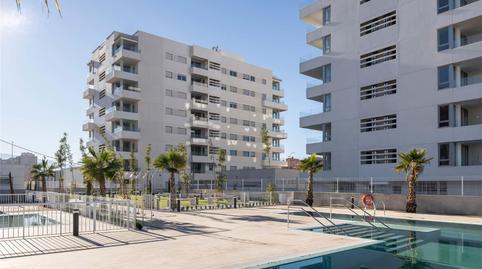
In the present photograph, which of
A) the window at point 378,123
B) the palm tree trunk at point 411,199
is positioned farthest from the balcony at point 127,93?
the palm tree trunk at point 411,199

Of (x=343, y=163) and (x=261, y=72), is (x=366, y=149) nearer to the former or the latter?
(x=343, y=163)

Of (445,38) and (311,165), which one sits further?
(445,38)

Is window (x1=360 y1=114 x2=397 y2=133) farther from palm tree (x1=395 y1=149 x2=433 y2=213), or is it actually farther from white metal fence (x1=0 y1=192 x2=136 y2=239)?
white metal fence (x1=0 y1=192 x2=136 y2=239)

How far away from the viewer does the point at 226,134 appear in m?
75.2

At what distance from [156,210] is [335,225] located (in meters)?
14.3

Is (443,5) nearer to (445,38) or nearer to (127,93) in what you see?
(445,38)

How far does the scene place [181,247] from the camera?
15164 millimetres

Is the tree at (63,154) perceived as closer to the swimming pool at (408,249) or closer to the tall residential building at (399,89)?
the tall residential building at (399,89)

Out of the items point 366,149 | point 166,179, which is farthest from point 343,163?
point 166,179

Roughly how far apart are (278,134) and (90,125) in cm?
3606

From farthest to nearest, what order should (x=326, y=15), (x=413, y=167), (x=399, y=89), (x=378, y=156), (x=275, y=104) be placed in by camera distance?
(x=275, y=104)
(x=326, y=15)
(x=378, y=156)
(x=399, y=89)
(x=413, y=167)

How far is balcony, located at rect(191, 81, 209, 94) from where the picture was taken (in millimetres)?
69375

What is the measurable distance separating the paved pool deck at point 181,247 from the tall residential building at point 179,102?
4365 cm

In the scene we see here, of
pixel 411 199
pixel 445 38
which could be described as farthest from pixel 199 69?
pixel 411 199
